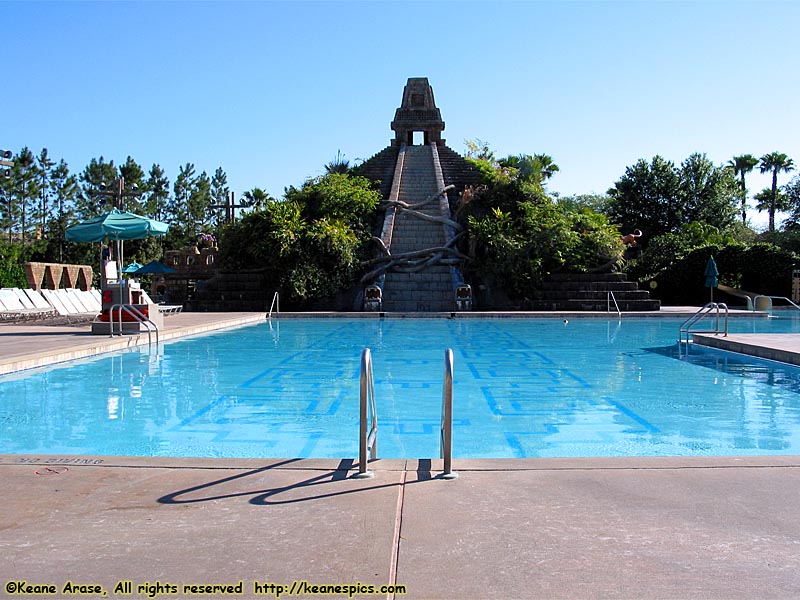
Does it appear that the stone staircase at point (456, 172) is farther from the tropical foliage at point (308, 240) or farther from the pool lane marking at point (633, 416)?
the pool lane marking at point (633, 416)

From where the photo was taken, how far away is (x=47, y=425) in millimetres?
5973

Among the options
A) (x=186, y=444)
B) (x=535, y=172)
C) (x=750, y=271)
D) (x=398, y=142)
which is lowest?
(x=186, y=444)

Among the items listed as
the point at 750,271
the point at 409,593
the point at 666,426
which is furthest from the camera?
the point at 750,271

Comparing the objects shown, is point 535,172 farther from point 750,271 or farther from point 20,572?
point 20,572

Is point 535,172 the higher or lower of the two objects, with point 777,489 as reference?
higher

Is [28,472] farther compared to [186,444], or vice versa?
[186,444]

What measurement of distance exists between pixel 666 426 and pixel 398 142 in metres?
29.7

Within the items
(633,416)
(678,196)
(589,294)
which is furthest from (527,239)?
(678,196)

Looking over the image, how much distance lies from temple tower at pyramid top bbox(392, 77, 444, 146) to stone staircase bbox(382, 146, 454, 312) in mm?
6375

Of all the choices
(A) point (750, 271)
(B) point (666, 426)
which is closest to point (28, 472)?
(B) point (666, 426)

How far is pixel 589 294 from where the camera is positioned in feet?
66.3

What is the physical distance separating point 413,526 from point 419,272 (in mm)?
18883

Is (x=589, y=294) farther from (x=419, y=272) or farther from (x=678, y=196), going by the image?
(x=678, y=196)

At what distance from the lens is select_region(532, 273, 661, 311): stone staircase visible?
65.9ft
